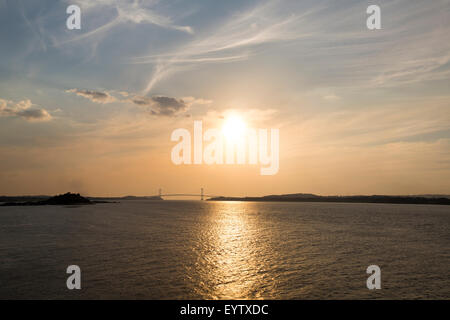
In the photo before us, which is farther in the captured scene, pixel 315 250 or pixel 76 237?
pixel 76 237

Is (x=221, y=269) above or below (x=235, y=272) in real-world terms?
below

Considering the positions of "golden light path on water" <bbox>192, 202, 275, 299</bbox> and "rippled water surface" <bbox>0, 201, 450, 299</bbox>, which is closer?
"rippled water surface" <bbox>0, 201, 450, 299</bbox>

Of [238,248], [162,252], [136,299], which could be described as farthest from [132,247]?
[136,299]

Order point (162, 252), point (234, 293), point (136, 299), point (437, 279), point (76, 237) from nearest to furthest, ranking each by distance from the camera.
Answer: point (136, 299)
point (234, 293)
point (437, 279)
point (162, 252)
point (76, 237)

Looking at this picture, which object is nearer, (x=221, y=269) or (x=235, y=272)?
(x=235, y=272)

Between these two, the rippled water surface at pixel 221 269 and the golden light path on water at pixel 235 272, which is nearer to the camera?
the rippled water surface at pixel 221 269
